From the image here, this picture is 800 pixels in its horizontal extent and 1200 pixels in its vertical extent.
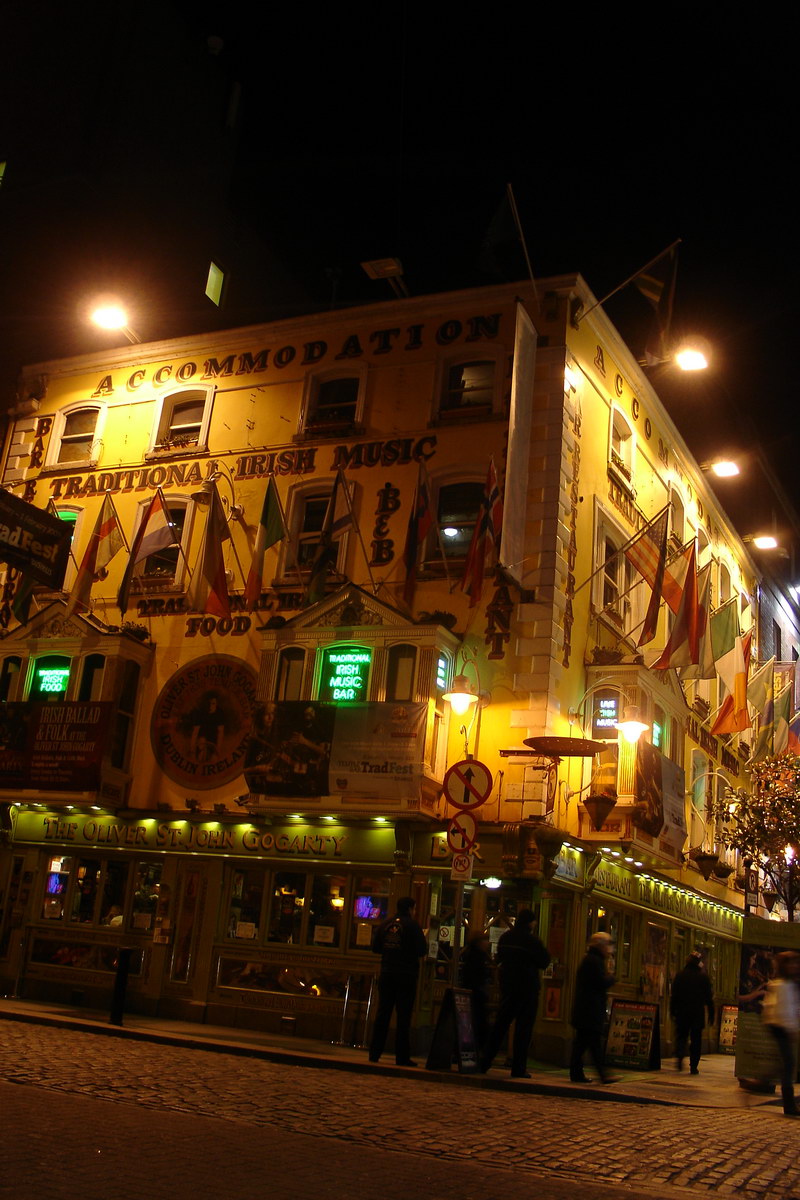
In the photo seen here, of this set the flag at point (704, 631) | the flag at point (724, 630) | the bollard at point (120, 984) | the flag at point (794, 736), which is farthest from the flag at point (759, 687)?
the bollard at point (120, 984)

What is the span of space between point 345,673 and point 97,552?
574cm

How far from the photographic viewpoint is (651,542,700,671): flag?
840 inches

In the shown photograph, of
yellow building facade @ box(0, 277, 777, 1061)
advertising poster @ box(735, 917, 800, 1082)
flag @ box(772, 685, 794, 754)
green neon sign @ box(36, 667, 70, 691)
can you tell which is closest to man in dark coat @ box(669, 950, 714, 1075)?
yellow building facade @ box(0, 277, 777, 1061)

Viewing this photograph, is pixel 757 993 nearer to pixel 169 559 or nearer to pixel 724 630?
pixel 724 630

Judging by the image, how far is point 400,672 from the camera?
1989 centimetres

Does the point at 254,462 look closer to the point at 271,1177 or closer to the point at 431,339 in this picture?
the point at 431,339

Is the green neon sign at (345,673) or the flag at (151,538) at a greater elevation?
the flag at (151,538)

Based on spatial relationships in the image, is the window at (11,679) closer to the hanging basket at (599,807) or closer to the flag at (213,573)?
the flag at (213,573)

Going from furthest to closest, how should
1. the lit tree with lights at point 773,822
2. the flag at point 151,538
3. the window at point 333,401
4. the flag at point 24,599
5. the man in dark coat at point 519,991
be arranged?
the lit tree with lights at point 773,822 → the flag at point 24,599 → the window at point 333,401 → the flag at point 151,538 → the man in dark coat at point 519,991

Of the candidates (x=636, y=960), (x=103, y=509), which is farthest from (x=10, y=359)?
(x=636, y=960)

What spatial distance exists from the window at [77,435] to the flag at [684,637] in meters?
12.8

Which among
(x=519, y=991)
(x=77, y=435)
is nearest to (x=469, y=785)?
(x=519, y=991)

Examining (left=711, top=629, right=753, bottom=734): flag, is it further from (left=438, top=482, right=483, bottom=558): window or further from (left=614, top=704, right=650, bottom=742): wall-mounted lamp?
(left=438, top=482, right=483, bottom=558): window

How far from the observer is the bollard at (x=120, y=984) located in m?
16.6
